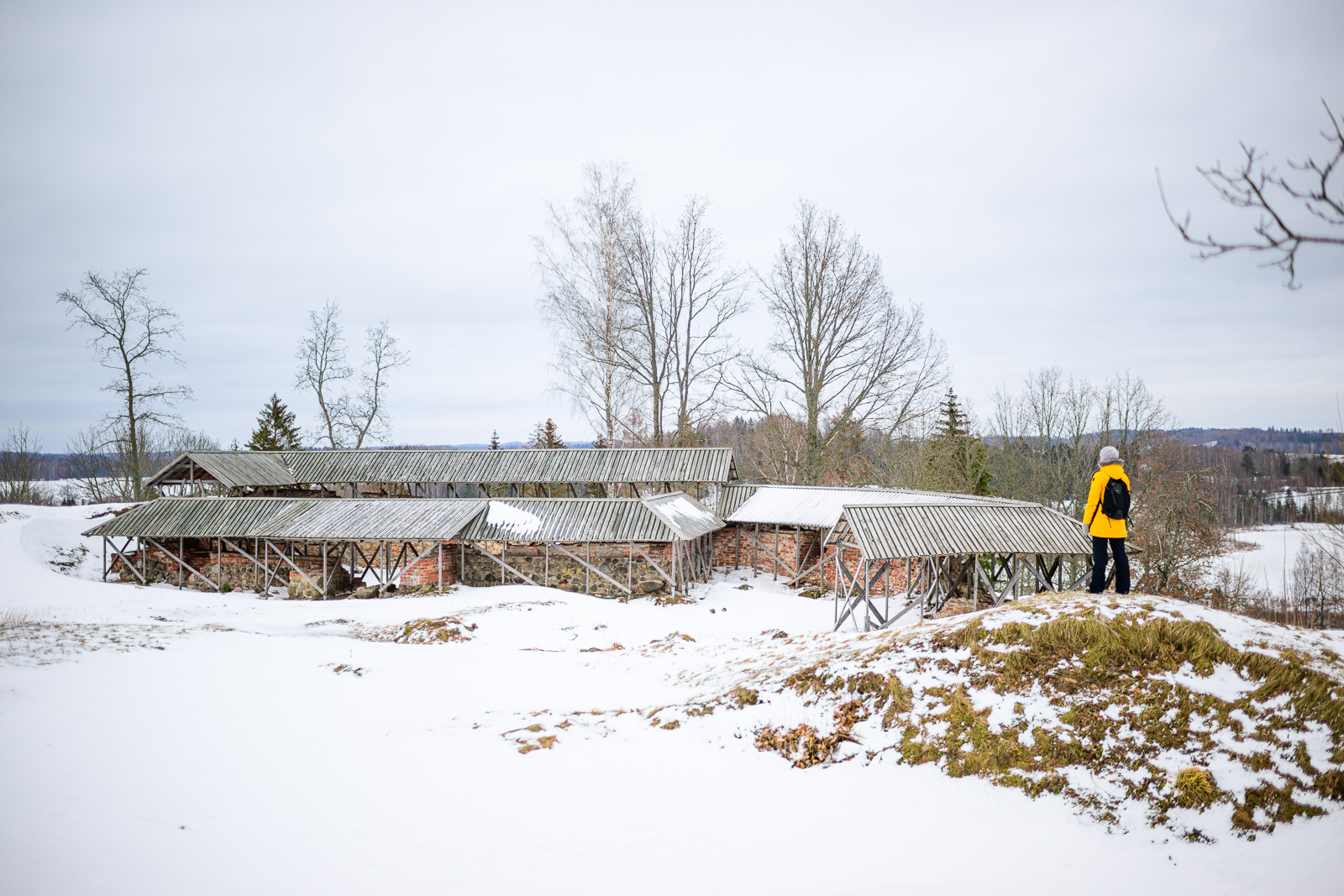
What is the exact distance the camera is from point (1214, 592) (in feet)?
73.2

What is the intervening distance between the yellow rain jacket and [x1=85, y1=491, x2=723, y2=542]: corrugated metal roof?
12.8 m

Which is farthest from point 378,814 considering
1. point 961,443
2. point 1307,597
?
point 1307,597

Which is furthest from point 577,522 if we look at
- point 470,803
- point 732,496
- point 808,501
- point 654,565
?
point 470,803

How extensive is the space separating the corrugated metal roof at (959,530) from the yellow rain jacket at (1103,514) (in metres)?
6.72

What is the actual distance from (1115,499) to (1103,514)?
260 mm

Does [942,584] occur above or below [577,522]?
below

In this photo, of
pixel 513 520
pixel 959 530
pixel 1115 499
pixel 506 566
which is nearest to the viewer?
pixel 1115 499

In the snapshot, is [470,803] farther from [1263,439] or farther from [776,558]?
[1263,439]

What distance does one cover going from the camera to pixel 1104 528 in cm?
846

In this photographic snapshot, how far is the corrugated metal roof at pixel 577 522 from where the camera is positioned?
20.3 meters

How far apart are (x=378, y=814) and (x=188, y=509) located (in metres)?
22.5

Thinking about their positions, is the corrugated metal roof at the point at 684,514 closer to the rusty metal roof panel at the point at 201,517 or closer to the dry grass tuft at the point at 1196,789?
the rusty metal roof panel at the point at 201,517

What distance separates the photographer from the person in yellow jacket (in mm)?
8406

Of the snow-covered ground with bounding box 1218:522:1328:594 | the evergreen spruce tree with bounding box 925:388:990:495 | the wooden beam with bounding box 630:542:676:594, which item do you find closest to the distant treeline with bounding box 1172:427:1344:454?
the snow-covered ground with bounding box 1218:522:1328:594
